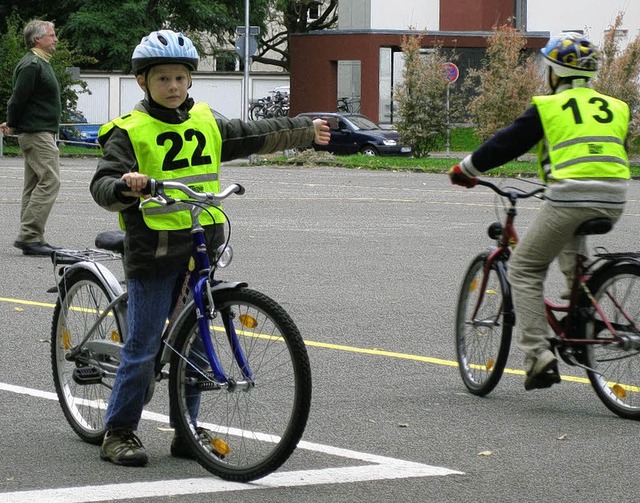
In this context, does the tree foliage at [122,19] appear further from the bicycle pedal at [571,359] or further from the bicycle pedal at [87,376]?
the bicycle pedal at [87,376]

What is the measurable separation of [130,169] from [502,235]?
230 cm

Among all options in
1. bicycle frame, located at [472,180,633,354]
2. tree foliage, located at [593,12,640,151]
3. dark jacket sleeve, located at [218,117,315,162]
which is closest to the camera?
dark jacket sleeve, located at [218,117,315,162]

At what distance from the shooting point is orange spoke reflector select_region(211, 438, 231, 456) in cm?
570

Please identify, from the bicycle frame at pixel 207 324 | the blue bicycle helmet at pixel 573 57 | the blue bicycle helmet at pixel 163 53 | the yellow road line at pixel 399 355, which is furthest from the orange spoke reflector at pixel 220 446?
the yellow road line at pixel 399 355

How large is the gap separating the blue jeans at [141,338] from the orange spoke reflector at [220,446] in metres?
0.16

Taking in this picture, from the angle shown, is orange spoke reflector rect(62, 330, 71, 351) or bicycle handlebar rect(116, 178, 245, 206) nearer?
bicycle handlebar rect(116, 178, 245, 206)

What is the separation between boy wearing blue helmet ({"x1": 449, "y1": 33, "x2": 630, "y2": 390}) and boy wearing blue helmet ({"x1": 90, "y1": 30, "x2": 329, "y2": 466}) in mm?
1668

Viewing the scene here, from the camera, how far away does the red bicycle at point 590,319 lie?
6.86m

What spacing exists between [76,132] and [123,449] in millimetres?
40667

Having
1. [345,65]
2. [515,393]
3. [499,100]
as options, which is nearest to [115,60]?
[345,65]

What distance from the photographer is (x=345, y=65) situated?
5581 cm

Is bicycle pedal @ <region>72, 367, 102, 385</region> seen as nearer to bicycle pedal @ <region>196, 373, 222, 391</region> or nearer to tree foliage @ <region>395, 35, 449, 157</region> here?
bicycle pedal @ <region>196, 373, 222, 391</region>

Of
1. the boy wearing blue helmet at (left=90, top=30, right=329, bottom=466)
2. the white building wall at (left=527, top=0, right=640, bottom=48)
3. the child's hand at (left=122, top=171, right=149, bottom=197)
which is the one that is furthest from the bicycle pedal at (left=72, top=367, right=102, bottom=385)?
the white building wall at (left=527, top=0, right=640, bottom=48)

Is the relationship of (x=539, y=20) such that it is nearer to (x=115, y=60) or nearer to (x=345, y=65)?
(x=345, y=65)
